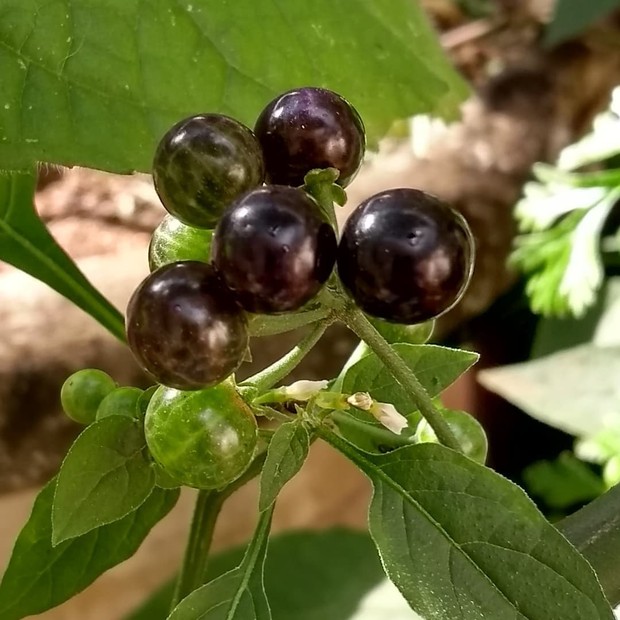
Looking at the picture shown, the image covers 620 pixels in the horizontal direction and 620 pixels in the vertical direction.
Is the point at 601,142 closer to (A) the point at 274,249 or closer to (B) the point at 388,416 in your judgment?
(B) the point at 388,416

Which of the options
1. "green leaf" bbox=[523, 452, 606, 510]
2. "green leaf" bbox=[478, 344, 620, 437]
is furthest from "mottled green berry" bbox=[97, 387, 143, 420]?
"green leaf" bbox=[523, 452, 606, 510]

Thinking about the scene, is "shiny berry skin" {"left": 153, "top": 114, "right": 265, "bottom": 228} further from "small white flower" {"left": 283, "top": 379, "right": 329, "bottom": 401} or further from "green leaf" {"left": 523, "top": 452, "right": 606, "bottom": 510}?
"green leaf" {"left": 523, "top": 452, "right": 606, "bottom": 510}

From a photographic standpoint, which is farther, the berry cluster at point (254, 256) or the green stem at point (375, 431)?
the green stem at point (375, 431)

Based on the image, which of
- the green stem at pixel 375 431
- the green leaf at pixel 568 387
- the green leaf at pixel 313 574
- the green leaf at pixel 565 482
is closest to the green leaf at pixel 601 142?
the green leaf at pixel 568 387

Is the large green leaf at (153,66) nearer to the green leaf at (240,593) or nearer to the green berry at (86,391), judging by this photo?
the green berry at (86,391)

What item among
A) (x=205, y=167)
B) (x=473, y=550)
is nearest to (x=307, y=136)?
(x=205, y=167)
